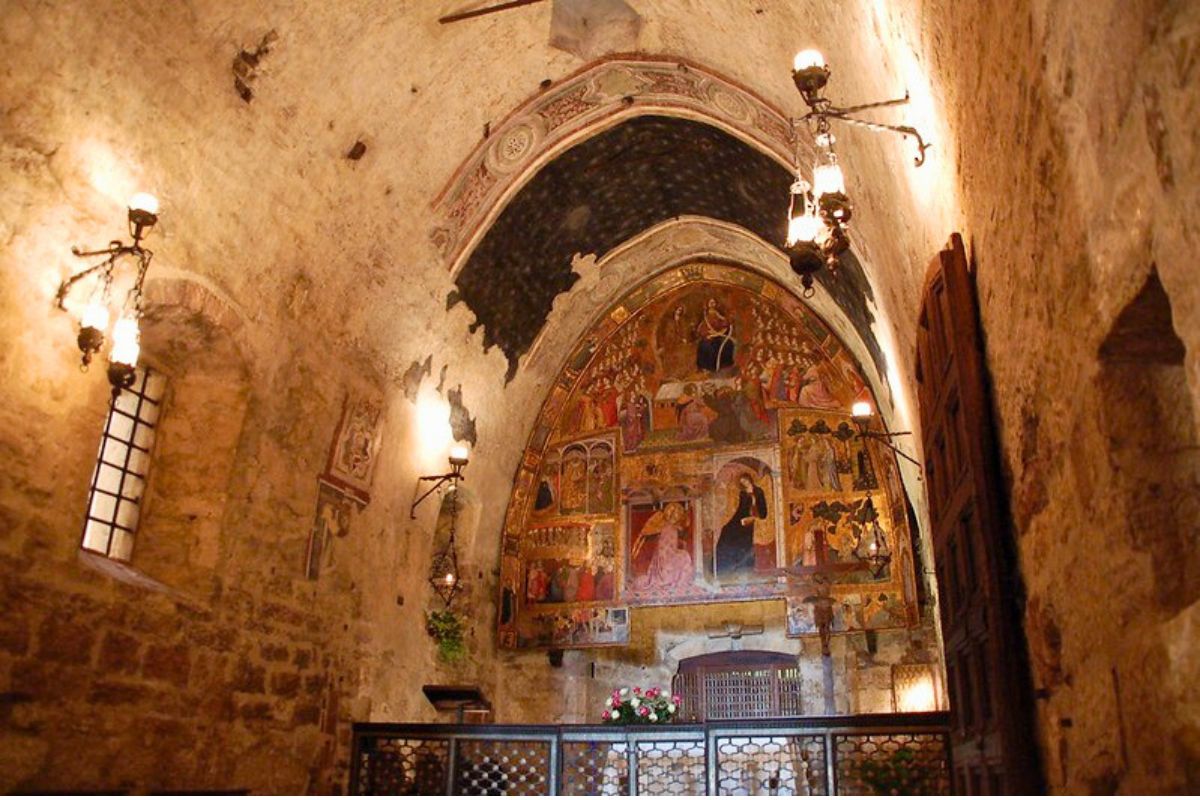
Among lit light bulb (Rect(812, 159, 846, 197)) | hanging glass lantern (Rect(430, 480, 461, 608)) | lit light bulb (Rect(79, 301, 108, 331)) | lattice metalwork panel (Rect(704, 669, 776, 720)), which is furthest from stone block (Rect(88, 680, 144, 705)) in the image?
lattice metalwork panel (Rect(704, 669, 776, 720))

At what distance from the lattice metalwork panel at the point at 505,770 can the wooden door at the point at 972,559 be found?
366 cm

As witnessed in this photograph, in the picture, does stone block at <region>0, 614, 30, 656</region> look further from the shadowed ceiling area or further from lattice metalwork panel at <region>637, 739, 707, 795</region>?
the shadowed ceiling area

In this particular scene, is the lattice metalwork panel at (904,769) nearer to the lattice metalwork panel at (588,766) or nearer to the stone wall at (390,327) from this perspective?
the lattice metalwork panel at (588,766)

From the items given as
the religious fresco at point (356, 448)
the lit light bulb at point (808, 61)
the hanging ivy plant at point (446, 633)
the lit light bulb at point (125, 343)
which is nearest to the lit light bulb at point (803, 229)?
the lit light bulb at point (808, 61)

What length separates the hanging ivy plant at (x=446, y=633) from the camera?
10664 mm

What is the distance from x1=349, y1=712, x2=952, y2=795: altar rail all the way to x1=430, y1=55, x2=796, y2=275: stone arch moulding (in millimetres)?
4942

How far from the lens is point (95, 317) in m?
6.16

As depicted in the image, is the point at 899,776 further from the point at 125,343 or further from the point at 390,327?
the point at 390,327

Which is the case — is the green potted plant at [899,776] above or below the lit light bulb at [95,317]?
below

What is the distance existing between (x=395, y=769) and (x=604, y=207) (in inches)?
271

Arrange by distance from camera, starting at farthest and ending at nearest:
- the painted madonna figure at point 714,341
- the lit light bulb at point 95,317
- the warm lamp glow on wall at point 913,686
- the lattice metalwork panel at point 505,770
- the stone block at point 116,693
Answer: the painted madonna figure at point 714,341, the warm lamp glow on wall at point 913,686, the lattice metalwork panel at point 505,770, the stone block at point 116,693, the lit light bulb at point 95,317

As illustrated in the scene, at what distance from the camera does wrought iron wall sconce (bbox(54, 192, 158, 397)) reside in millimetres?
5883

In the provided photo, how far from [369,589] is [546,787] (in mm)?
2815

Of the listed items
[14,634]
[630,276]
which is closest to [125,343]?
[14,634]
